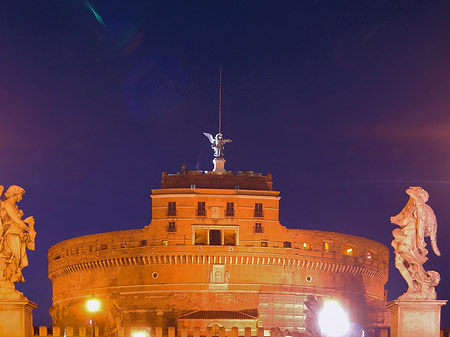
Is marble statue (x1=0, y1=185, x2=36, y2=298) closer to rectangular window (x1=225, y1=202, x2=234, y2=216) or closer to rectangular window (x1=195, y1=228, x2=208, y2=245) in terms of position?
rectangular window (x1=225, y1=202, x2=234, y2=216)

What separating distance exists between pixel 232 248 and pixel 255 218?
10.5 ft

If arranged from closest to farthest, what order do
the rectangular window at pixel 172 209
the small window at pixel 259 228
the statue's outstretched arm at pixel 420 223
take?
the statue's outstretched arm at pixel 420 223 < the rectangular window at pixel 172 209 < the small window at pixel 259 228

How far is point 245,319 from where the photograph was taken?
89.5 m

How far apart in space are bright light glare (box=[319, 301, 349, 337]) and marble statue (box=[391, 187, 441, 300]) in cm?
3969

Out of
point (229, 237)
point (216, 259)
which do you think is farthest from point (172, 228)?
point (229, 237)

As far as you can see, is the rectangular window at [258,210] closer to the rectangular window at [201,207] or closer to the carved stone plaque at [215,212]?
the carved stone plaque at [215,212]

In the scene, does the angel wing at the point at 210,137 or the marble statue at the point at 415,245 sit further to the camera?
the angel wing at the point at 210,137

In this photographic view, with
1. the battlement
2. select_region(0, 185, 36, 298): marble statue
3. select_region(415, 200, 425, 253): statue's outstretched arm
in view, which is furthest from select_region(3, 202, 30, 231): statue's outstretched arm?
the battlement

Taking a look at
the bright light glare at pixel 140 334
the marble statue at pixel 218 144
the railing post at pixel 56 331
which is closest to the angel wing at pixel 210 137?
the marble statue at pixel 218 144

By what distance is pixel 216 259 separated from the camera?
3610 inches

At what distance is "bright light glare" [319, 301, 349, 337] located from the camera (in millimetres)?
76188

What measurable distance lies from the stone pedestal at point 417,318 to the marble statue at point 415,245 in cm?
21

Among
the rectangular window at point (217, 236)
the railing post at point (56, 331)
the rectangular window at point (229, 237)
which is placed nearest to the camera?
the railing post at point (56, 331)

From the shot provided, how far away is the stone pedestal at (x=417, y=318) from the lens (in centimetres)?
3256
